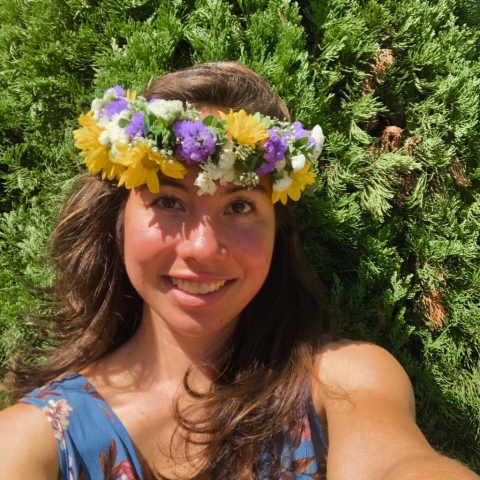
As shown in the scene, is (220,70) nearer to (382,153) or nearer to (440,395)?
(382,153)

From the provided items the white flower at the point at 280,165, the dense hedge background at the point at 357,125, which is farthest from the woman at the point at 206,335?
the dense hedge background at the point at 357,125

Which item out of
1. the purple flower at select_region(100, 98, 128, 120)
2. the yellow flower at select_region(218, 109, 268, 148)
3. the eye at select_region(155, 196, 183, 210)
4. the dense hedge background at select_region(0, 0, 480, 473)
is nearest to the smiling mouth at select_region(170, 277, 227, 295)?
the eye at select_region(155, 196, 183, 210)

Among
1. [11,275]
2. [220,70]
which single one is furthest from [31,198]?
[220,70]

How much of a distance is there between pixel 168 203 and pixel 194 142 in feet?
0.73

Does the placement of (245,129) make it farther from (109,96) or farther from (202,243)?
(109,96)

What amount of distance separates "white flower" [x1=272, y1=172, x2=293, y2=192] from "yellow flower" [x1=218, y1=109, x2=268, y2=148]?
0.14 meters

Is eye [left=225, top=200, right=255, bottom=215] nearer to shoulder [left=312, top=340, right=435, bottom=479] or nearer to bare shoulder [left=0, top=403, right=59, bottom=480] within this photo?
shoulder [left=312, top=340, right=435, bottom=479]

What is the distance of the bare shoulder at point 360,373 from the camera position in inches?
75.1

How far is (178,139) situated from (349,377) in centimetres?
89

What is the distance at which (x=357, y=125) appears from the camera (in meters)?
A: 2.56


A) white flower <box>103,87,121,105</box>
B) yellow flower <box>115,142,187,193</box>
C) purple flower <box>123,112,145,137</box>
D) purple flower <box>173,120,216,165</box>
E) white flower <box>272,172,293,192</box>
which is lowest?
white flower <box>272,172,293,192</box>

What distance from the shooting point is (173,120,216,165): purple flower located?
5.93 ft

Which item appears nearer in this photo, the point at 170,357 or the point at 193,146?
the point at 193,146

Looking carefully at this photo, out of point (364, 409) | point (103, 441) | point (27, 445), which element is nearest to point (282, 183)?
point (364, 409)
